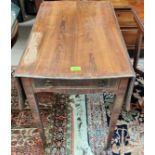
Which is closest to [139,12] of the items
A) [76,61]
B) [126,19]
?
[126,19]

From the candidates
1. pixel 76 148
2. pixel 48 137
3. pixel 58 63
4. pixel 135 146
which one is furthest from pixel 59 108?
pixel 58 63

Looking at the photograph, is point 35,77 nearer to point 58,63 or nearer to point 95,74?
point 58,63

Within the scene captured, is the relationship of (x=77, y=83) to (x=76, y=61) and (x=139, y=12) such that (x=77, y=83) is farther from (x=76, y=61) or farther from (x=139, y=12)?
(x=139, y=12)

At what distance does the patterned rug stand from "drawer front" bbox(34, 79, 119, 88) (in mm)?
611

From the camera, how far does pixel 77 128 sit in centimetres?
150

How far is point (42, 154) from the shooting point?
1.37m

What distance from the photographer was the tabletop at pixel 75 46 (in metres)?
0.93

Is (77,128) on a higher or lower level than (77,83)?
lower

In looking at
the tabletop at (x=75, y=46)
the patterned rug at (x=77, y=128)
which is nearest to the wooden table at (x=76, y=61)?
the tabletop at (x=75, y=46)

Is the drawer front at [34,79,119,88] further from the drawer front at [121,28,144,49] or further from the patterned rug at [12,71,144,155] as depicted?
the drawer front at [121,28,144,49]

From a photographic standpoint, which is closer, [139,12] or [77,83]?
[77,83]

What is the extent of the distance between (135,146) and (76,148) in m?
0.41

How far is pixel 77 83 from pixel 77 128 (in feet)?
2.12

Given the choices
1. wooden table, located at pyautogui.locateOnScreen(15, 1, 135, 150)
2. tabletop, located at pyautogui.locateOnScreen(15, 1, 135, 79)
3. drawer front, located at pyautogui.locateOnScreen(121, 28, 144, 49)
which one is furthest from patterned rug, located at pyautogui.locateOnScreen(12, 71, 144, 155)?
tabletop, located at pyautogui.locateOnScreen(15, 1, 135, 79)
